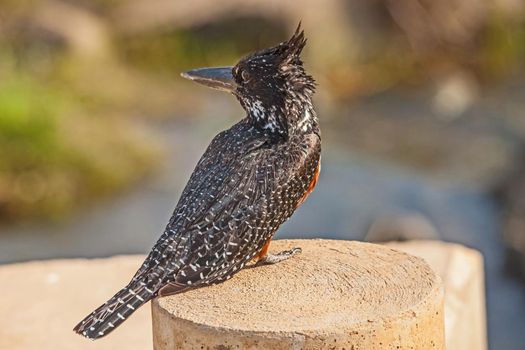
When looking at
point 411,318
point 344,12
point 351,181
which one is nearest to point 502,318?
point 351,181

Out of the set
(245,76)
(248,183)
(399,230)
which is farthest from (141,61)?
(248,183)

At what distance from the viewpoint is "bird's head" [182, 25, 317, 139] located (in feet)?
14.1

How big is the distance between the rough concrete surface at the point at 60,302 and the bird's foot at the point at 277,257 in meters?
1.44

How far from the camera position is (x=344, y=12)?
14750mm

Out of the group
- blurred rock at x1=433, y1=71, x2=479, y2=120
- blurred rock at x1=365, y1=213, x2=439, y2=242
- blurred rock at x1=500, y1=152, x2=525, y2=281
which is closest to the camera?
blurred rock at x1=365, y1=213, x2=439, y2=242

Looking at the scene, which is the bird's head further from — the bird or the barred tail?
the barred tail

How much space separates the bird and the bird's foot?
0.13 metres

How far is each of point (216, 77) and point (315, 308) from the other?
1065 mm

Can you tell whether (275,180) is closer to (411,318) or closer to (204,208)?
(204,208)

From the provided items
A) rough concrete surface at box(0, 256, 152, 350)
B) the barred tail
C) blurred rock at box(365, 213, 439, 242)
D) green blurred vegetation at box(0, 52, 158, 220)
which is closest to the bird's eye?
the barred tail

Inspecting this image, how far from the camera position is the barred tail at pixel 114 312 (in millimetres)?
3969

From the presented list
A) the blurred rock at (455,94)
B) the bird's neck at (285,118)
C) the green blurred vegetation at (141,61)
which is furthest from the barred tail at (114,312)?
the blurred rock at (455,94)

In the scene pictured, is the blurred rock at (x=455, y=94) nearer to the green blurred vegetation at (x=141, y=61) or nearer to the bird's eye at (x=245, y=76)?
the green blurred vegetation at (x=141, y=61)

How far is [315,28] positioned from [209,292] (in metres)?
10.4
